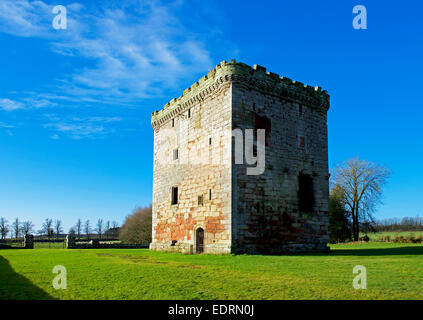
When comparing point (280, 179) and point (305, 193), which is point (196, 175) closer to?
point (280, 179)

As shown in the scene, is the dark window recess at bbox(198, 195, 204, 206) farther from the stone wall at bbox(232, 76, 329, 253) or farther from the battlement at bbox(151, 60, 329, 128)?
the battlement at bbox(151, 60, 329, 128)

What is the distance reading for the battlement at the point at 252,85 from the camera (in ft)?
61.1

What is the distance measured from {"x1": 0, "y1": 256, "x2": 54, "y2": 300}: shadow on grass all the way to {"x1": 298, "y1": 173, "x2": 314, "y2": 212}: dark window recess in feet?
49.1

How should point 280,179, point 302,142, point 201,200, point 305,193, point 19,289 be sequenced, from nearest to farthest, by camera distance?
point 19,289
point 280,179
point 201,200
point 305,193
point 302,142

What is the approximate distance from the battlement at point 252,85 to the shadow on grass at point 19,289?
1349 cm

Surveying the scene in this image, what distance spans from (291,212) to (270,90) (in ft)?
23.1

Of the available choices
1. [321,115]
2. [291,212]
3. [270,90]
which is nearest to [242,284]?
[291,212]

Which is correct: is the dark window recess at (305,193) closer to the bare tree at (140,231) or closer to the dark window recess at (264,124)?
the dark window recess at (264,124)

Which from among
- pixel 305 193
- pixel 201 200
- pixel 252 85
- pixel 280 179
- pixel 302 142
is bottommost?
pixel 201 200

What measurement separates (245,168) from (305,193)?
16.2ft

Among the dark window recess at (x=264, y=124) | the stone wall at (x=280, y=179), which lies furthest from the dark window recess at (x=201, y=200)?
the dark window recess at (x=264, y=124)

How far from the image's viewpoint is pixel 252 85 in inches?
749

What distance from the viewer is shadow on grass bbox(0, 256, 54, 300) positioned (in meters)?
6.78

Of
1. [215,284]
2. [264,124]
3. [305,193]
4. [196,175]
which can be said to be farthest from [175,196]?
[215,284]
